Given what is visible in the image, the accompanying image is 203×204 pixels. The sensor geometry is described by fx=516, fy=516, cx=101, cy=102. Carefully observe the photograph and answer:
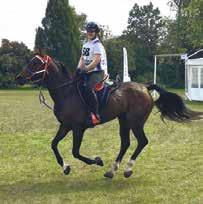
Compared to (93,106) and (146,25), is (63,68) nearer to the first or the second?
(93,106)

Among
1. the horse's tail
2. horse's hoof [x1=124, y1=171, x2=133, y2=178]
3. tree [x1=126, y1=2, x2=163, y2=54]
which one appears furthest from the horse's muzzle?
tree [x1=126, y1=2, x2=163, y2=54]

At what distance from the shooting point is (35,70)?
8984 millimetres

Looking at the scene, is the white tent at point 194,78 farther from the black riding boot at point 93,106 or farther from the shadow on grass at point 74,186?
the shadow on grass at point 74,186

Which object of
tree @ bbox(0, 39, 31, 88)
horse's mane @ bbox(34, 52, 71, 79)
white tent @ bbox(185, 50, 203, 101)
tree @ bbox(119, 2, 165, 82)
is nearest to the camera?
horse's mane @ bbox(34, 52, 71, 79)

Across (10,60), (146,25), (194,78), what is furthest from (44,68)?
(146,25)

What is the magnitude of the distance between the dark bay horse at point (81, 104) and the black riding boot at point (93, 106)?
0.13 m

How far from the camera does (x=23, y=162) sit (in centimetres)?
1081

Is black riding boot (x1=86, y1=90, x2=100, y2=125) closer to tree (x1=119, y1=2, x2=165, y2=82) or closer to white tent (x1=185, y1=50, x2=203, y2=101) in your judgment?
white tent (x1=185, y1=50, x2=203, y2=101)

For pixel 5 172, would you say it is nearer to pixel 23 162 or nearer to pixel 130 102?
pixel 23 162

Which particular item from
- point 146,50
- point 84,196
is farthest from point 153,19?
point 84,196

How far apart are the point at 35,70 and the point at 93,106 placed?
1.19m

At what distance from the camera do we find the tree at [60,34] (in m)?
76.7

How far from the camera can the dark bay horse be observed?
9.00 metres

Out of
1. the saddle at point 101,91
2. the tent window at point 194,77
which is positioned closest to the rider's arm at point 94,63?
the saddle at point 101,91
